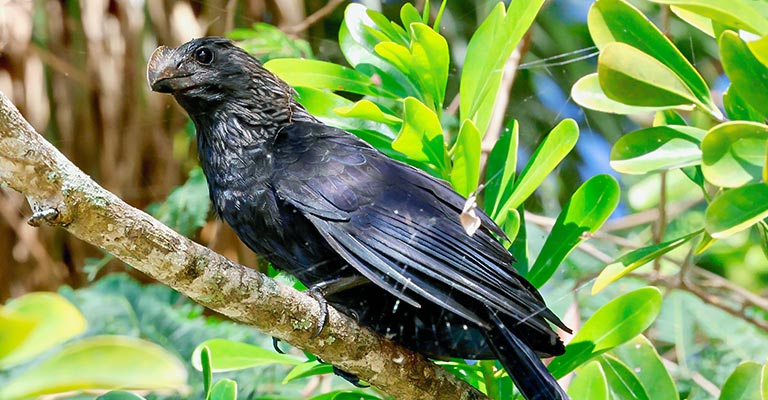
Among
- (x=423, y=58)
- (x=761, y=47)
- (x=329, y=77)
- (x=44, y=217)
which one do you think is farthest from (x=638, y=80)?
(x=44, y=217)

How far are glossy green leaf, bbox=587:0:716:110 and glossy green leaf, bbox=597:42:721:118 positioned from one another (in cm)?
9

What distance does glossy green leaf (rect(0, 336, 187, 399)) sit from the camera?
1.82 feet

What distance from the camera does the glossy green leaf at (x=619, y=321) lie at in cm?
166

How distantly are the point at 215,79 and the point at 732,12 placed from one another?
1311 millimetres

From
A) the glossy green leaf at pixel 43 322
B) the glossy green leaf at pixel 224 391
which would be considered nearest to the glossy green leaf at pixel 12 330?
the glossy green leaf at pixel 43 322

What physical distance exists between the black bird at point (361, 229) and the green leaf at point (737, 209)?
39cm

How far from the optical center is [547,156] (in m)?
1.72

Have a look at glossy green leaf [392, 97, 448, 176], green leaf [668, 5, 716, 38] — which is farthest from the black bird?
green leaf [668, 5, 716, 38]

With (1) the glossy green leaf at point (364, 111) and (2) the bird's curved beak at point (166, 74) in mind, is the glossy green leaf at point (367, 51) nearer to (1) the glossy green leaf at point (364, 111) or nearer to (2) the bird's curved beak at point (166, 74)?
(1) the glossy green leaf at point (364, 111)

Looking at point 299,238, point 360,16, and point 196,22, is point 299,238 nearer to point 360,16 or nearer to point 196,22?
point 360,16

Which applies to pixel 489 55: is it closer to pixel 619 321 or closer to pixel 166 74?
pixel 619 321

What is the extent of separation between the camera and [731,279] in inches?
148

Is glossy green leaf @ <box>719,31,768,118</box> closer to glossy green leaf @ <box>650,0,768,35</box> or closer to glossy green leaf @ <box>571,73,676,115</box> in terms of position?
glossy green leaf @ <box>650,0,768,35</box>

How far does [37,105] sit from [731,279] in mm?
2848
